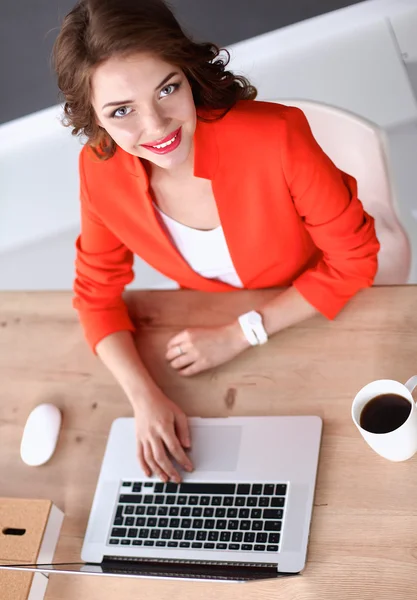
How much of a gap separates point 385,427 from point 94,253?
0.65 metres

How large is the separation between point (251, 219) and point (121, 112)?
32cm

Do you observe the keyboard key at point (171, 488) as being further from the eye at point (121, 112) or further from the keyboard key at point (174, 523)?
the eye at point (121, 112)

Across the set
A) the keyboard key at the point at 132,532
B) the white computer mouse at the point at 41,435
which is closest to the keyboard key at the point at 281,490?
the keyboard key at the point at 132,532

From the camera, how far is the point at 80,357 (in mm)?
1396

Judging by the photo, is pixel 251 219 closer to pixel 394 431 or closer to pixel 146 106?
pixel 146 106

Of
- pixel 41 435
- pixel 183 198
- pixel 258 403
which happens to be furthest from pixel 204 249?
pixel 41 435

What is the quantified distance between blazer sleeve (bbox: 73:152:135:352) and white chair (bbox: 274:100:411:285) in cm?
41

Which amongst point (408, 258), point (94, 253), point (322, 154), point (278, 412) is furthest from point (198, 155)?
point (408, 258)

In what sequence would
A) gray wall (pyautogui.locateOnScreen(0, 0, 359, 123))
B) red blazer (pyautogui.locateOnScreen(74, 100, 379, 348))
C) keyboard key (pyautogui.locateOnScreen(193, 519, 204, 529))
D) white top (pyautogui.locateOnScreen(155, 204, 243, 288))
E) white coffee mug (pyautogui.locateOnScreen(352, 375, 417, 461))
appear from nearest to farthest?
white coffee mug (pyautogui.locateOnScreen(352, 375, 417, 461)) → keyboard key (pyautogui.locateOnScreen(193, 519, 204, 529)) → red blazer (pyautogui.locateOnScreen(74, 100, 379, 348)) → white top (pyautogui.locateOnScreen(155, 204, 243, 288)) → gray wall (pyautogui.locateOnScreen(0, 0, 359, 123))

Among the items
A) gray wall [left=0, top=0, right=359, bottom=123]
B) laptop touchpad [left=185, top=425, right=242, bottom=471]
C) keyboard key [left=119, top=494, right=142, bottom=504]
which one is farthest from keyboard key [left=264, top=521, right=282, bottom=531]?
gray wall [left=0, top=0, right=359, bottom=123]

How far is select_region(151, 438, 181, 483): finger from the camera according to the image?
3.82 ft

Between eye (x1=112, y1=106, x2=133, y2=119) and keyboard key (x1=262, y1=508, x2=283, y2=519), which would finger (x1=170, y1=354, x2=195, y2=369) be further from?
eye (x1=112, y1=106, x2=133, y2=119)

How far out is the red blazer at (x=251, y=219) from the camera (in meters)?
1.22

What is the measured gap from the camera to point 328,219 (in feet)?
4.06
